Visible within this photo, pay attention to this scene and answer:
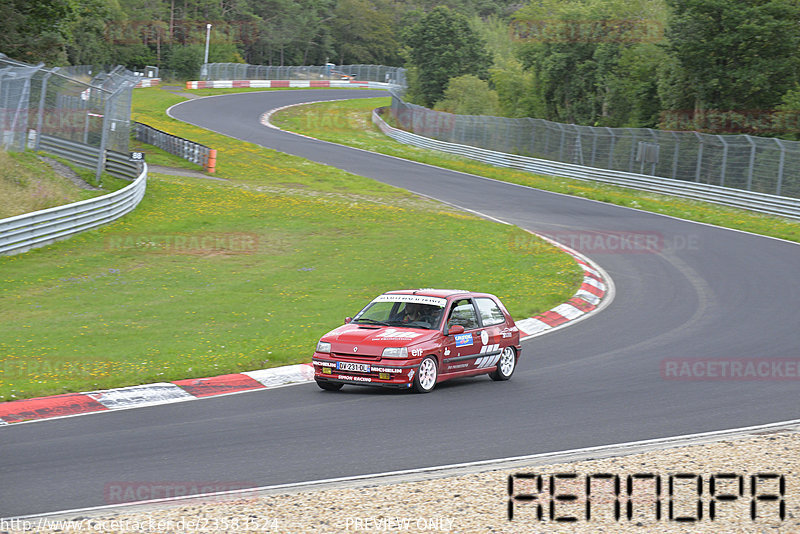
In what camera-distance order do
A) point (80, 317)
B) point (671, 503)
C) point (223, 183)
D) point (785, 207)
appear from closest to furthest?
1. point (671, 503)
2. point (80, 317)
3. point (785, 207)
4. point (223, 183)

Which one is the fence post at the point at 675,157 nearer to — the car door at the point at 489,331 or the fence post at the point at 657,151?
the fence post at the point at 657,151

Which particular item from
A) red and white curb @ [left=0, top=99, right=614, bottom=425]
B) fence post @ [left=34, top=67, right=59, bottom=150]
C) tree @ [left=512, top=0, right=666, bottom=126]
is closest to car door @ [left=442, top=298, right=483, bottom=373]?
red and white curb @ [left=0, top=99, right=614, bottom=425]

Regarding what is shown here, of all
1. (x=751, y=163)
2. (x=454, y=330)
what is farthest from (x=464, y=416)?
(x=751, y=163)

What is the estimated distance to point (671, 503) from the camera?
7.07 m

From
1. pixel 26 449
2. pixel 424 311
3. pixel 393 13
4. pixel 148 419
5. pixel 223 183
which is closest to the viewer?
pixel 26 449

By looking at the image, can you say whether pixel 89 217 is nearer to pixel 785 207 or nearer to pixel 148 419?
pixel 148 419

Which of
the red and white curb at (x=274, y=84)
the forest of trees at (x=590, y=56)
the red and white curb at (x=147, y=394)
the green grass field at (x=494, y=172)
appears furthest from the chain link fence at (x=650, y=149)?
the red and white curb at (x=274, y=84)

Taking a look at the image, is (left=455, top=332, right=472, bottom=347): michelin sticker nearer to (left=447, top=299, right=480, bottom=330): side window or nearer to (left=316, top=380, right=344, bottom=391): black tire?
(left=447, top=299, right=480, bottom=330): side window

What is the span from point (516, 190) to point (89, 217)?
19.5 m

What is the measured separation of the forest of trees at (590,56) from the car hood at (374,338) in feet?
104

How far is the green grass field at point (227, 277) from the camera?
13766 mm

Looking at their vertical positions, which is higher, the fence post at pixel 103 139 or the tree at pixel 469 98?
the tree at pixel 469 98

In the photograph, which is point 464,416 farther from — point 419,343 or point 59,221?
point 59,221

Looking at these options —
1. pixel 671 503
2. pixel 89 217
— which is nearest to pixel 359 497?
pixel 671 503
